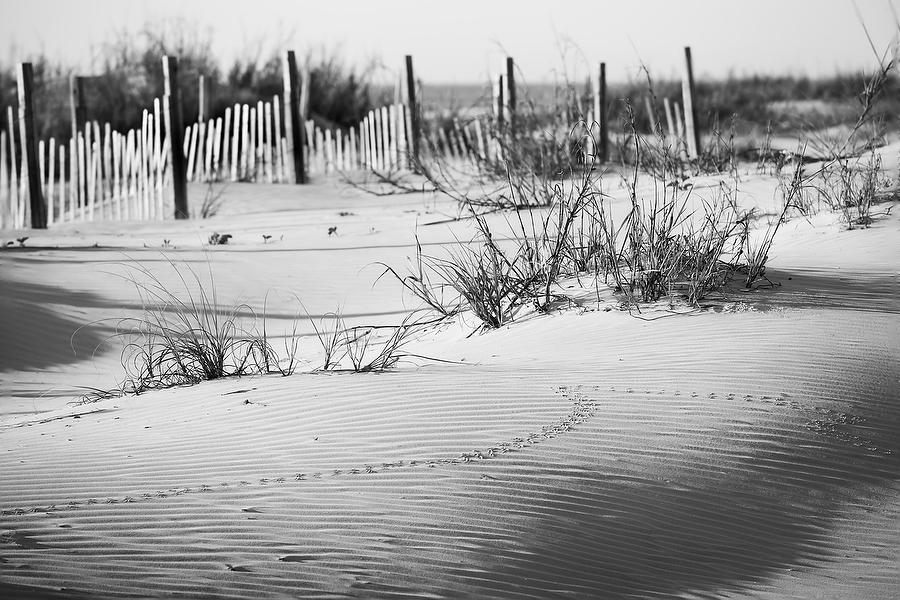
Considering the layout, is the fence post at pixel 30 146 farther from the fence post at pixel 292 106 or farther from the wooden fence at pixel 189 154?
the fence post at pixel 292 106

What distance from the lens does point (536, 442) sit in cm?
365

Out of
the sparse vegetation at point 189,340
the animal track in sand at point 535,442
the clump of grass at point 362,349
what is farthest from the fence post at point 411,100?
the animal track in sand at point 535,442

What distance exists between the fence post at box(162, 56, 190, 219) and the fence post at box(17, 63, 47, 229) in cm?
174

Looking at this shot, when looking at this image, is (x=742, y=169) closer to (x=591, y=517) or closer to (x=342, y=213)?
(x=342, y=213)

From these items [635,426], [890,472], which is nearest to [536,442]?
[635,426]

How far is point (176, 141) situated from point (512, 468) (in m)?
11.1

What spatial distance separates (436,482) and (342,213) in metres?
9.59

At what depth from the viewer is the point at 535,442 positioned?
365cm

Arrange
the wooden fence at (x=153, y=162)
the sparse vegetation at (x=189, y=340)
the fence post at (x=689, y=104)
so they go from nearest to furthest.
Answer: the sparse vegetation at (x=189, y=340), the wooden fence at (x=153, y=162), the fence post at (x=689, y=104)

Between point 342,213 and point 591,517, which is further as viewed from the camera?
point 342,213

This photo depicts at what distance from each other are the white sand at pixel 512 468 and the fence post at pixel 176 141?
779 centimetres

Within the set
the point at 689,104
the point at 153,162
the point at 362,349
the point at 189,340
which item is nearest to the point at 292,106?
the point at 153,162

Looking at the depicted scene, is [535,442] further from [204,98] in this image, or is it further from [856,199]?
[204,98]

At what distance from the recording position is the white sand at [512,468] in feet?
9.20
